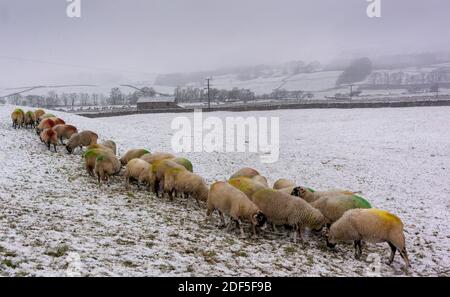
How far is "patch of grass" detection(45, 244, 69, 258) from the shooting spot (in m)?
7.65

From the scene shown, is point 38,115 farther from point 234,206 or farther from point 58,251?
point 58,251

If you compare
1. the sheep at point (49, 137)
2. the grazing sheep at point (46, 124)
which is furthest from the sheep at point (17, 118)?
the sheep at point (49, 137)

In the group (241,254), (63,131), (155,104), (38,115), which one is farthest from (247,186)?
(155,104)

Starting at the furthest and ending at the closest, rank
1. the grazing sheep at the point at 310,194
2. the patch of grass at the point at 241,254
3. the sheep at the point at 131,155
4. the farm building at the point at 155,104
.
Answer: the farm building at the point at 155,104 < the sheep at the point at 131,155 < the grazing sheep at the point at 310,194 < the patch of grass at the point at 241,254

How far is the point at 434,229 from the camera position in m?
13.2

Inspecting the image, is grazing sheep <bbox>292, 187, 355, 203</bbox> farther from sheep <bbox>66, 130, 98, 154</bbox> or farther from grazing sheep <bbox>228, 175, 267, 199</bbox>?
sheep <bbox>66, 130, 98, 154</bbox>

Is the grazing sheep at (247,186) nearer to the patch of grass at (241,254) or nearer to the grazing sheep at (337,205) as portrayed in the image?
the grazing sheep at (337,205)

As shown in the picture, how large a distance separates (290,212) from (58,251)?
6.42 m

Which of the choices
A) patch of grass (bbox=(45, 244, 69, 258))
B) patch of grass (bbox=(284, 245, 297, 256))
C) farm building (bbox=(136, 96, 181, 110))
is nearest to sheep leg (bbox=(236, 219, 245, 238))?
patch of grass (bbox=(284, 245, 297, 256))

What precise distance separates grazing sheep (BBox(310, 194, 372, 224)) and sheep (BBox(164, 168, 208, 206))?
4017 millimetres

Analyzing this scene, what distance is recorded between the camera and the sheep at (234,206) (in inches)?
431

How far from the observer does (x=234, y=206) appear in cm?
1118

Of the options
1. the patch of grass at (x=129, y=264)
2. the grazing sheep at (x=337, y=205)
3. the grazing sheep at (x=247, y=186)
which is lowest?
the patch of grass at (x=129, y=264)
